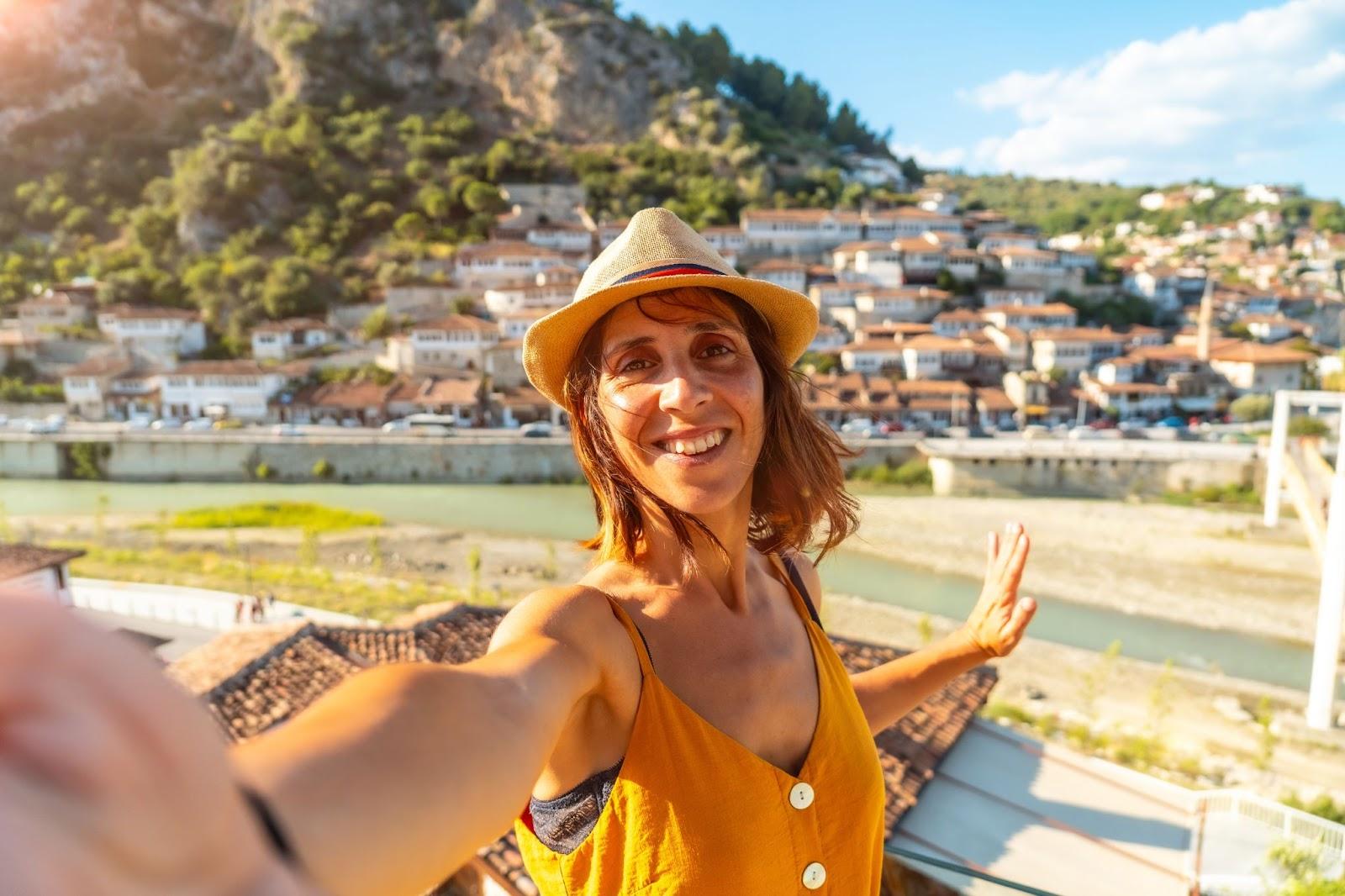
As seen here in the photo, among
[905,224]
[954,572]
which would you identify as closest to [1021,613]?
[954,572]

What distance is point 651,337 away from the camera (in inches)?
52.9

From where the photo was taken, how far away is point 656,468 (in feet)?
4.47

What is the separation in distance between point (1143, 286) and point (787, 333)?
51.2 meters

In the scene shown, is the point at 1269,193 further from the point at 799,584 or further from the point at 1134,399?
the point at 799,584

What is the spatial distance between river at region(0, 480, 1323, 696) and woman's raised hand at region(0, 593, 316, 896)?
1499 cm

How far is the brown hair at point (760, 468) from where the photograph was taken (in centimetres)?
143

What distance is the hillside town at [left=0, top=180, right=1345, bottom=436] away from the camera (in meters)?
29.7

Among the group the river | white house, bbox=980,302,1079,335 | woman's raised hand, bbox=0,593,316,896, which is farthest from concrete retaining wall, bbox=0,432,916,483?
woman's raised hand, bbox=0,593,316,896

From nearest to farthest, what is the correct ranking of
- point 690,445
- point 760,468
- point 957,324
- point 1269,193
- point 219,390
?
point 690,445 → point 760,468 → point 219,390 → point 957,324 → point 1269,193

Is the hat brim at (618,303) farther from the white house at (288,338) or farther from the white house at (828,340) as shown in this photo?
the white house at (288,338)

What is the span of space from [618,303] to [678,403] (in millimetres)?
217

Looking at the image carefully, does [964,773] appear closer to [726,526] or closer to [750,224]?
[726,526]

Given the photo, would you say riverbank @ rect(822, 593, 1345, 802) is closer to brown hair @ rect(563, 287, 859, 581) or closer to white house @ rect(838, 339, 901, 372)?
brown hair @ rect(563, 287, 859, 581)

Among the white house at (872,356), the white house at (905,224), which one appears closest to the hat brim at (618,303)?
the white house at (872,356)
